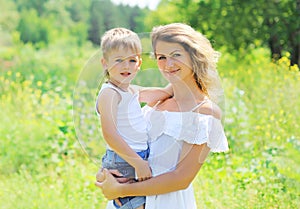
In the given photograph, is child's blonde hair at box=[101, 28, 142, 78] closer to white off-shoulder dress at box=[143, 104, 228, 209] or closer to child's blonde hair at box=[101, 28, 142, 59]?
child's blonde hair at box=[101, 28, 142, 59]

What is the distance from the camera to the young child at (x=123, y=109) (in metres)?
1.94

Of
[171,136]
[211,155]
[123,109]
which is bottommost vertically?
[211,155]

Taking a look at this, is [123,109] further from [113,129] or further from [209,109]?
[209,109]

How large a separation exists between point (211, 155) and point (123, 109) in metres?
1.36

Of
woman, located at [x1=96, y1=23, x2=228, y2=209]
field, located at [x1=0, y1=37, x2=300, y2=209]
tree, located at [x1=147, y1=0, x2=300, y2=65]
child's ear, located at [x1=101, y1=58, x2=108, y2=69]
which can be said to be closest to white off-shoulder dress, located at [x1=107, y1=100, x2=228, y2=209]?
woman, located at [x1=96, y1=23, x2=228, y2=209]

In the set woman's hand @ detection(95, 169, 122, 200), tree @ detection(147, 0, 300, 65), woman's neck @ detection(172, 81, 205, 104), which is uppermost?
woman's neck @ detection(172, 81, 205, 104)

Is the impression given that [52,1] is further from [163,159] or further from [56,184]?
[163,159]

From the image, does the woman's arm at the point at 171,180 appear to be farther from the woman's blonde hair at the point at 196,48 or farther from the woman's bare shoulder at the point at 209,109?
the woman's blonde hair at the point at 196,48

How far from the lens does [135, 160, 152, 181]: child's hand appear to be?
78.0 inches

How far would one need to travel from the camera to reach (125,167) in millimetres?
2020

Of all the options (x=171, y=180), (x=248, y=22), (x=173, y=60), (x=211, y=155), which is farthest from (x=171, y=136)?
(x=248, y=22)

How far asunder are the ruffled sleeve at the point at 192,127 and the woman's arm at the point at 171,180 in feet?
0.09

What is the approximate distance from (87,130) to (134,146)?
41 centimetres

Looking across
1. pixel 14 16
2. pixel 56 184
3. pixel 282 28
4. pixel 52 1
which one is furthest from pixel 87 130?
pixel 52 1
